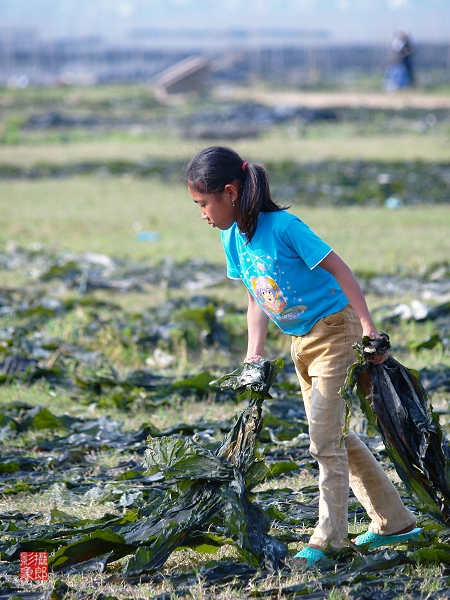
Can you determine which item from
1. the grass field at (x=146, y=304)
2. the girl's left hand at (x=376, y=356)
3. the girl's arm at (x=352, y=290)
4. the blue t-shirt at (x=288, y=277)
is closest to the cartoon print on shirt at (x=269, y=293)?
the blue t-shirt at (x=288, y=277)

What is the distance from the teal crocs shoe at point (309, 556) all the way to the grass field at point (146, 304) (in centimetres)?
9

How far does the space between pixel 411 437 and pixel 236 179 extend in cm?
120

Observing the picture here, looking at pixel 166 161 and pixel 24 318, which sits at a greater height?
pixel 166 161

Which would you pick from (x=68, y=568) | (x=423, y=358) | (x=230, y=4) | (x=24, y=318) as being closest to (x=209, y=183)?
(x=68, y=568)

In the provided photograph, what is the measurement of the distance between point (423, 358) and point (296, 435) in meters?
1.82

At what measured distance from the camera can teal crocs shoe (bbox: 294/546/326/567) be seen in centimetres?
342

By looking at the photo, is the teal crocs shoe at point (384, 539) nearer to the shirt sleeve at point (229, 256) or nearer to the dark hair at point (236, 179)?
the shirt sleeve at point (229, 256)

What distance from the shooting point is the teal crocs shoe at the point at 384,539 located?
3588mm

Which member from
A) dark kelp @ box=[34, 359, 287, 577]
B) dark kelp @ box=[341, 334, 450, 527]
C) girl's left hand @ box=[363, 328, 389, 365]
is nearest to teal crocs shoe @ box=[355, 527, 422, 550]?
dark kelp @ box=[341, 334, 450, 527]

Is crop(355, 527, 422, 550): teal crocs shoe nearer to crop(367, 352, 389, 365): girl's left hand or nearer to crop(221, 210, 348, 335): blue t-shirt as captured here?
crop(367, 352, 389, 365): girl's left hand

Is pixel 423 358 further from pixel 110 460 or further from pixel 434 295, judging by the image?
pixel 110 460

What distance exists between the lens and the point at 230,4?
477ft

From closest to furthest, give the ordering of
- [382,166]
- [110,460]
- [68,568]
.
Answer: [68,568] → [110,460] → [382,166]

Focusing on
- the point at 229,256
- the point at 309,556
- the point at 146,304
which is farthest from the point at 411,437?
the point at 146,304
